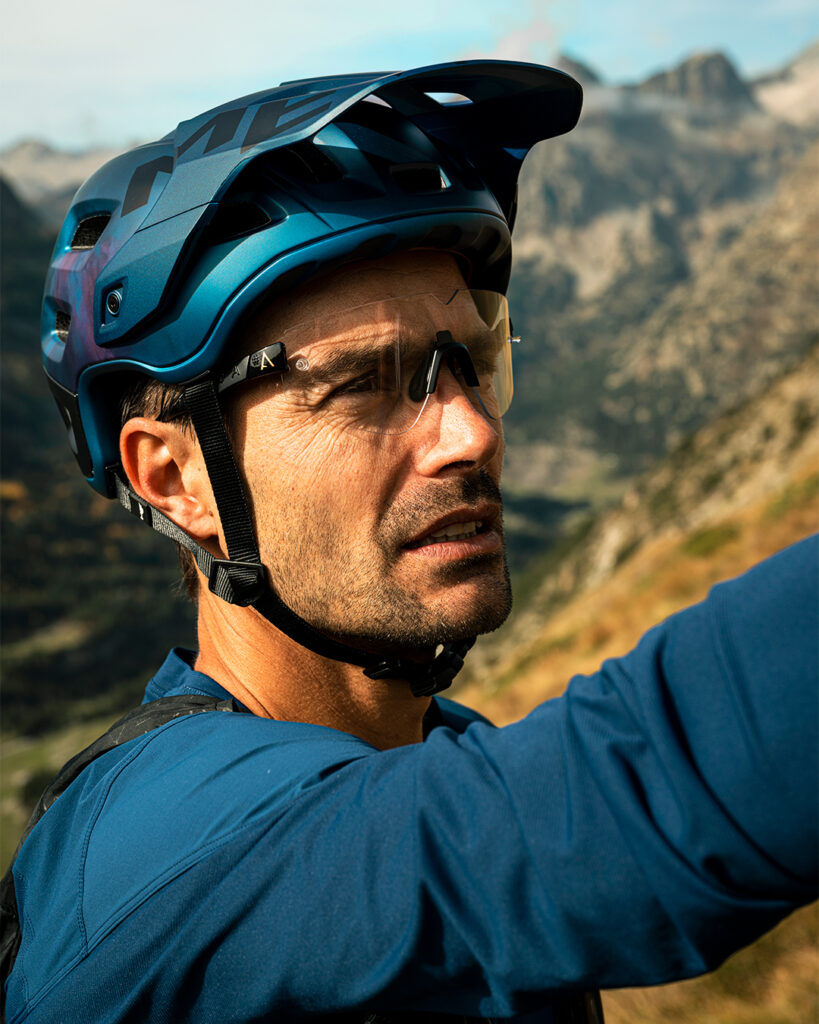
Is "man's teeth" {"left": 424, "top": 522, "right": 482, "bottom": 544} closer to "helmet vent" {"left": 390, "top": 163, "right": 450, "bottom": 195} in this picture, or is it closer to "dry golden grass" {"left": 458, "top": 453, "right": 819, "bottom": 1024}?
"helmet vent" {"left": 390, "top": 163, "right": 450, "bottom": 195}

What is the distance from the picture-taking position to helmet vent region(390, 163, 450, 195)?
11.3ft

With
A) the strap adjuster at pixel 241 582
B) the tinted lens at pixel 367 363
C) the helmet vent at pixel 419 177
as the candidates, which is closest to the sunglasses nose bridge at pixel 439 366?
the tinted lens at pixel 367 363

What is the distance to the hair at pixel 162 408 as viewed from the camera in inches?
139

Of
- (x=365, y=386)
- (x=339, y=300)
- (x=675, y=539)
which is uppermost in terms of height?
(x=339, y=300)

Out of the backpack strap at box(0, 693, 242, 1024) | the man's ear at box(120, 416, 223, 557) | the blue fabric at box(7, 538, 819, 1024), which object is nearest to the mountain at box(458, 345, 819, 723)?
the man's ear at box(120, 416, 223, 557)

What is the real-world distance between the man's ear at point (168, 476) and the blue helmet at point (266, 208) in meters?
0.13

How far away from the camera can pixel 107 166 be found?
156 inches

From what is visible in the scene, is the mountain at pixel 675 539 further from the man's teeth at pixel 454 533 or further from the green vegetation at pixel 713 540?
the man's teeth at pixel 454 533

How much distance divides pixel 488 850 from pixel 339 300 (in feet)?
7.07

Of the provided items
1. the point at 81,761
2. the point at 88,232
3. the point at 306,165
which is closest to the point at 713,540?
the point at 88,232

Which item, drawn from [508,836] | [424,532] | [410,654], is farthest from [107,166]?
[508,836]

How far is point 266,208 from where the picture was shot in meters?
3.27

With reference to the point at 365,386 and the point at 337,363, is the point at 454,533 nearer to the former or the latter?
the point at 365,386

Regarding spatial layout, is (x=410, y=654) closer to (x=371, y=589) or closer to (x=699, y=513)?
(x=371, y=589)
